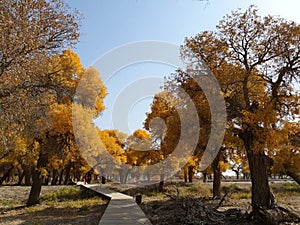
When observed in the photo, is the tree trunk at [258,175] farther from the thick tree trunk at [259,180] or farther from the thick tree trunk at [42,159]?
the thick tree trunk at [42,159]

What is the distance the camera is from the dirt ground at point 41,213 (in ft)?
35.5

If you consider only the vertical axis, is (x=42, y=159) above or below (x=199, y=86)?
below

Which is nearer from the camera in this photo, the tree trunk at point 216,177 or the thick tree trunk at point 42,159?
the thick tree trunk at point 42,159

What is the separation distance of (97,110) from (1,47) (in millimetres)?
9772

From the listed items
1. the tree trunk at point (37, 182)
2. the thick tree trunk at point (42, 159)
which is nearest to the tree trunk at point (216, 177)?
the thick tree trunk at point (42, 159)

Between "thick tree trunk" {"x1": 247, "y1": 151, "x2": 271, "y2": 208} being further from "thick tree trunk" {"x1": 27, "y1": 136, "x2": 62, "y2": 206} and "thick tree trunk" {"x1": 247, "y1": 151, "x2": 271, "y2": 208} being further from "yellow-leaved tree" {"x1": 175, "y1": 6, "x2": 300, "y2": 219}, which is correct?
"thick tree trunk" {"x1": 27, "y1": 136, "x2": 62, "y2": 206}

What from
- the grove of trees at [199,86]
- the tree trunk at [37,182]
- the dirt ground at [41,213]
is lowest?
the dirt ground at [41,213]

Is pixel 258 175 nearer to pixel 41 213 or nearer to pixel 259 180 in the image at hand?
pixel 259 180

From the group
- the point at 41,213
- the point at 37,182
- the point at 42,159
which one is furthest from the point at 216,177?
the point at 37,182

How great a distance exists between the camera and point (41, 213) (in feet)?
44.2

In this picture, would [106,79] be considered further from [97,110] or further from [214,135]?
[214,135]

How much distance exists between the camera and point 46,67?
30.6 feet

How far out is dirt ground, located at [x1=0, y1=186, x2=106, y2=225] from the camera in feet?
35.5

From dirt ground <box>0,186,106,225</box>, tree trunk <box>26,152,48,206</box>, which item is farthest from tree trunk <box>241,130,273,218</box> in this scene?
tree trunk <box>26,152,48,206</box>
